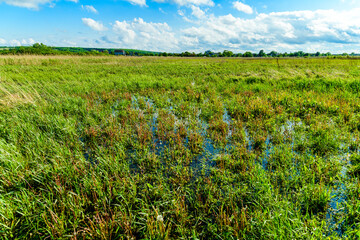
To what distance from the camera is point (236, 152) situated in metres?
4.15

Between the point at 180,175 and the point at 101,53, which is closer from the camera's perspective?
the point at 180,175

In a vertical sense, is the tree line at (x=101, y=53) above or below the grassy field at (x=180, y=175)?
above

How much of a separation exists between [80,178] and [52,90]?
314 inches

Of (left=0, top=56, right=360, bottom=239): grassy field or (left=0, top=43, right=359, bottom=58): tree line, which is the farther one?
(left=0, top=43, right=359, bottom=58): tree line

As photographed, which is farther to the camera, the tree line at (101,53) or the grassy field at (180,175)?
the tree line at (101,53)

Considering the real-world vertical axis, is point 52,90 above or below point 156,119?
Answer: above

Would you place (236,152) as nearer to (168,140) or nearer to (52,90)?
(168,140)

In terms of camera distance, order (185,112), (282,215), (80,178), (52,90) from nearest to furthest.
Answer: (282,215) → (80,178) → (185,112) → (52,90)

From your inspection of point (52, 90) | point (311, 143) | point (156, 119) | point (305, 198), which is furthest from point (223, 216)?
point (52, 90)

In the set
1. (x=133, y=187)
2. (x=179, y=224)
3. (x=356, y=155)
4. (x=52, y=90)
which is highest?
(x=52, y=90)

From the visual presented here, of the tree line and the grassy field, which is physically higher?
the tree line

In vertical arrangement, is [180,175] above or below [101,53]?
below

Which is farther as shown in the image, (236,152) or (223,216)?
(236,152)

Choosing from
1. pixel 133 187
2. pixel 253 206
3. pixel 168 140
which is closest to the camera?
pixel 253 206
